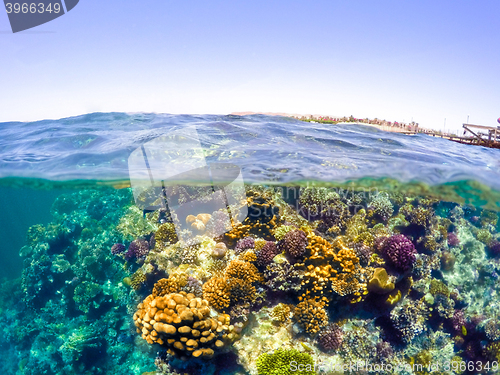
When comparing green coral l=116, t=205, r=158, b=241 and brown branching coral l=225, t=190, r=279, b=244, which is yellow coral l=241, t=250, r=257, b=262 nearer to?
brown branching coral l=225, t=190, r=279, b=244

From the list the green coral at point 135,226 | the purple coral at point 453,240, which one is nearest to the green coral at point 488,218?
the purple coral at point 453,240

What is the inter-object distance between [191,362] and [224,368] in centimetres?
83

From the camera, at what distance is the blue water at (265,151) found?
30.8ft

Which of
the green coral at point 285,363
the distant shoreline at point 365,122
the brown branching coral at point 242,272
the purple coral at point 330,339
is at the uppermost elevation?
the distant shoreline at point 365,122

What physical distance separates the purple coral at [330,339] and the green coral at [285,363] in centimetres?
95

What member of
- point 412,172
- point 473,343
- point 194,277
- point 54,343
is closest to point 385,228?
point 412,172

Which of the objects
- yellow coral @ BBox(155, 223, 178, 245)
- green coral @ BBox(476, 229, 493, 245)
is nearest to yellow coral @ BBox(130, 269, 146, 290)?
yellow coral @ BBox(155, 223, 178, 245)

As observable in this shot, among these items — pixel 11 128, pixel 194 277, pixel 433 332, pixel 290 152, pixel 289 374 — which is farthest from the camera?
pixel 11 128

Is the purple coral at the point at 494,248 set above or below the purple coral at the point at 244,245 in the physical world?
below

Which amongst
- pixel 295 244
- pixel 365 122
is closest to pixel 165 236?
pixel 295 244

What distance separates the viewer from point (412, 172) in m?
9.22

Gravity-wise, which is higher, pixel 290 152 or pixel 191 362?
pixel 290 152

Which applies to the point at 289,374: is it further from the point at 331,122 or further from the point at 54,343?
the point at 331,122

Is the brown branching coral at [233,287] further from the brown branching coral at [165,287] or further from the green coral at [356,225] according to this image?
the green coral at [356,225]
